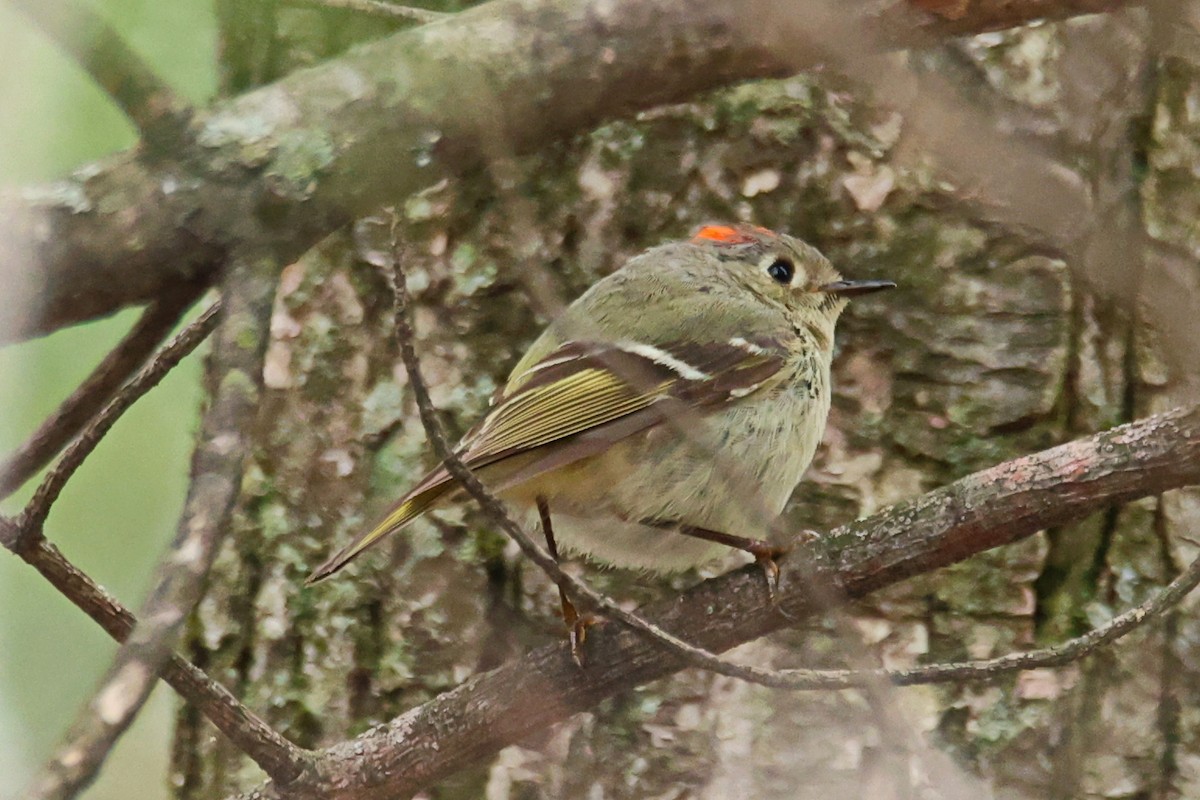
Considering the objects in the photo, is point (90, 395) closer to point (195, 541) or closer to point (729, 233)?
point (195, 541)

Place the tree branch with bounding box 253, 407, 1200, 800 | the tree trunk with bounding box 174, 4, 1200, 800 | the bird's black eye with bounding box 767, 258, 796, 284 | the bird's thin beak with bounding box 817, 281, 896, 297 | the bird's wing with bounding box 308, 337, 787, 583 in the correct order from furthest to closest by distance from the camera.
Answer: the bird's black eye with bounding box 767, 258, 796, 284 < the bird's thin beak with bounding box 817, 281, 896, 297 < the tree trunk with bounding box 174, 4, 1200, 800 < the bird's wing with bounding box 308, 337, 787, 583 < the tree branch with bounding box 253, 407, 1200, 800

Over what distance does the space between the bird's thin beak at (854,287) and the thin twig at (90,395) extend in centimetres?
131

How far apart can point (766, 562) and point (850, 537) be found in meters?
0.19

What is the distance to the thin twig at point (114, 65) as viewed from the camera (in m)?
1.01

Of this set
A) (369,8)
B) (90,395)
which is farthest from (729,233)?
(90,395)

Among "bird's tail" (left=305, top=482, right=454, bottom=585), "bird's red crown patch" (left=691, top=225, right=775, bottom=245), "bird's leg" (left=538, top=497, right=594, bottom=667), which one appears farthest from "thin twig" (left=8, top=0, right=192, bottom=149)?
"bird's red crown patch" (left=691, top=225, right=775, bottom=245)

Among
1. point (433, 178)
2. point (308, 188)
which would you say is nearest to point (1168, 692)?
point (433, 178)

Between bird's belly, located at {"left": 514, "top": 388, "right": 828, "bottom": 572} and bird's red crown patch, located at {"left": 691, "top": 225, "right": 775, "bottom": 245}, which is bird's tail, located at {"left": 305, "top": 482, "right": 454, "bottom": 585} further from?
bird's red crown patch, located at {"left": 691, "top": 225, "right": 775, "bottom": 245}

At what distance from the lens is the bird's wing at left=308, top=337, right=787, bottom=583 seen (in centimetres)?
208

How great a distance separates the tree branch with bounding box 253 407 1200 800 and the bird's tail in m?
0.27

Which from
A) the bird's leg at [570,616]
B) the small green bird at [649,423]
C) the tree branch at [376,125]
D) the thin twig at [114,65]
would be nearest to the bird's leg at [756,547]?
the small green bird at [649,423]

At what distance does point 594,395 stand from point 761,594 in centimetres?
55

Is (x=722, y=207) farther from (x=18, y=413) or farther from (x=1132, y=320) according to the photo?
(x=18, y=413)

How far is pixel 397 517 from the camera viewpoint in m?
1.98
